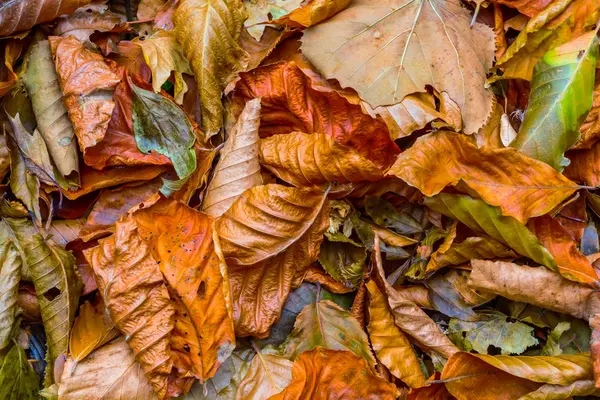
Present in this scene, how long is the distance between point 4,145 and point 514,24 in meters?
1.69

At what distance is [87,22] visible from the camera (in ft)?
6.32

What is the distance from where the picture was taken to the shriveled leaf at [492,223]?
1647 millimetres

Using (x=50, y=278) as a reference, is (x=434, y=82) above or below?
above

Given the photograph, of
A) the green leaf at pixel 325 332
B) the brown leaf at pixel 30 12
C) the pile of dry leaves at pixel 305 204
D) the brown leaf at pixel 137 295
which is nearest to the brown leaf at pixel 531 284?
the pile of dry leaves at pixel 305 204

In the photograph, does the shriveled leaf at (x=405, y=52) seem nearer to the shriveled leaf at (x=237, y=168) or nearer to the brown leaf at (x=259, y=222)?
the shriveled leaf at (x=237, y=168)

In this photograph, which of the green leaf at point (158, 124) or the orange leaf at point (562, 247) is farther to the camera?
the green leaf at point (158, 124)

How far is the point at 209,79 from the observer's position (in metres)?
1.88

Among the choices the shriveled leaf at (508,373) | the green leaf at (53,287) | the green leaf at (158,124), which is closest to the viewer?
the shriveled leaf at (508,373)

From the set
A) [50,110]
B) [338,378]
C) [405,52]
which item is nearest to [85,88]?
[50,110]

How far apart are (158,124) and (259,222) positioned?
0.47 metres

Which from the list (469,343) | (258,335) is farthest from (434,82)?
(258,335)

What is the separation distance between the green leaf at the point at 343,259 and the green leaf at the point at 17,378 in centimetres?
95

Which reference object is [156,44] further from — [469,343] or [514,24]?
[469,343]

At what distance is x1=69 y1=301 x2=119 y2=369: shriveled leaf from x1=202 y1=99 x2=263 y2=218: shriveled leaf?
440mm
